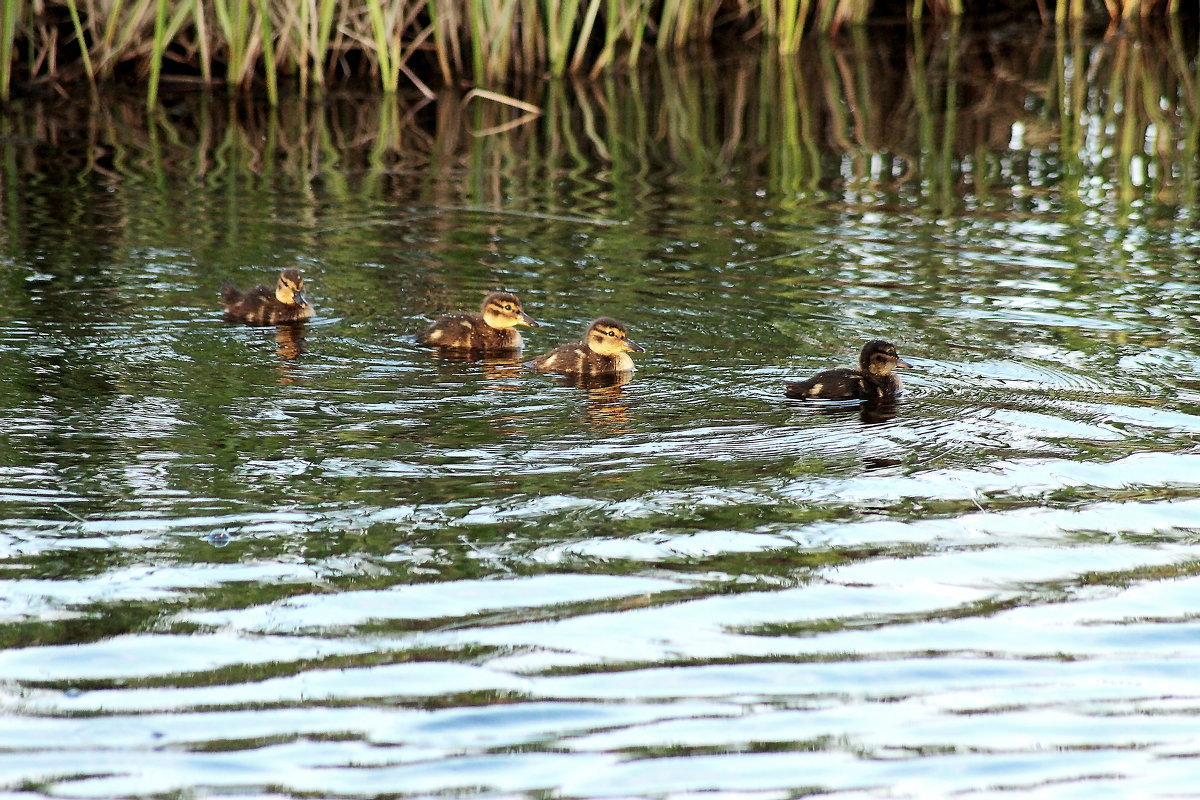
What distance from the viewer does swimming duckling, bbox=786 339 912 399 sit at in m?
6.69

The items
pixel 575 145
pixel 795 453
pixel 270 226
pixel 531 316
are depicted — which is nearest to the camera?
pixel 795 453

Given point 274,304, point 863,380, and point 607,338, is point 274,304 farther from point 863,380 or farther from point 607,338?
point 863,380

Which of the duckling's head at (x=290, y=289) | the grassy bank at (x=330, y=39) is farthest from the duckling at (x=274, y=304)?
the grassy bank at (x=330, y=39)

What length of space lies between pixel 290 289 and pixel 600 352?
163 centimetres

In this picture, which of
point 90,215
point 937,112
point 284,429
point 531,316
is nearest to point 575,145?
point 937,112

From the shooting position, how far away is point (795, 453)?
236 inches

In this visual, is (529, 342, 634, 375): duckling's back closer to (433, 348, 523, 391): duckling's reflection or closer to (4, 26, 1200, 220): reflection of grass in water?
(433, 348, 523, 391): duckling's reflection

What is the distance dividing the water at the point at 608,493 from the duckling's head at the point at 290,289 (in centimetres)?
26

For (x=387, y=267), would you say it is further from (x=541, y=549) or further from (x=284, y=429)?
(x=541, y=549)

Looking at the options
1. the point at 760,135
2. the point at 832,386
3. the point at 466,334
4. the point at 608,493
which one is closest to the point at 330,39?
the point at 760,135

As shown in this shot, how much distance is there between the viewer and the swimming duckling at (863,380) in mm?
6691

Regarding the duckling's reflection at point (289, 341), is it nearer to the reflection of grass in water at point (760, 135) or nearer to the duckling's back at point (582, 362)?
the duckling's back at point (582, 362)

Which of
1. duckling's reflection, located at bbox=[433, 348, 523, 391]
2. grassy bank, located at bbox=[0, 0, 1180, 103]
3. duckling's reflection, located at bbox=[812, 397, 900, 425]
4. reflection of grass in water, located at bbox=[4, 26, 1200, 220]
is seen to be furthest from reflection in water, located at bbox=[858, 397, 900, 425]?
grassy bank, located at bbox=[0, 0, 1180, 103]

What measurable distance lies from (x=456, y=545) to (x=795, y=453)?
4.97ft
